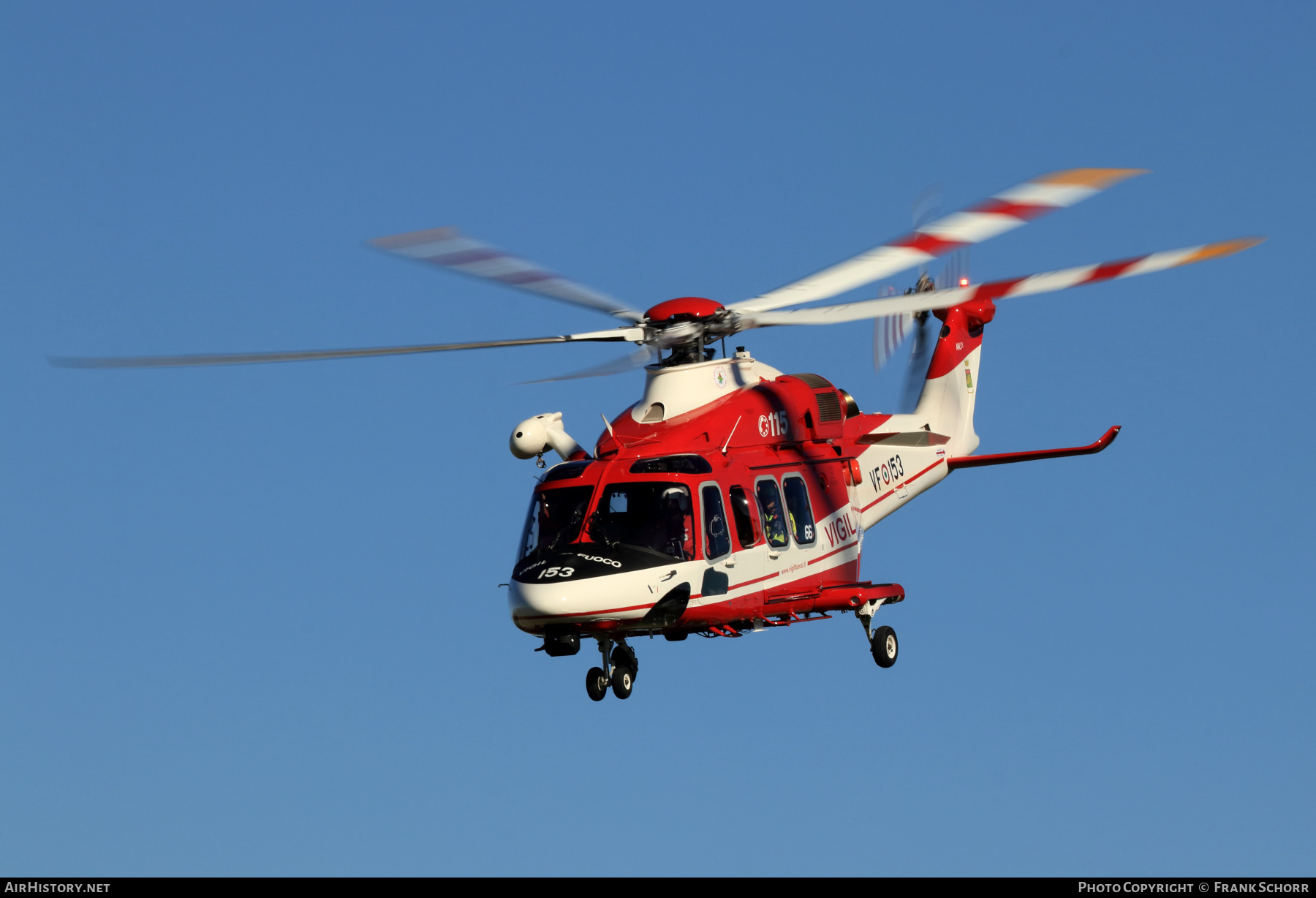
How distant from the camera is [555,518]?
23594 mm

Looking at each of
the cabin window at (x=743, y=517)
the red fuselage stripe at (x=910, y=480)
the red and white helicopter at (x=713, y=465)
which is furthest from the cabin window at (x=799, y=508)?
the red fuselage stripe at (x=910, y=480)

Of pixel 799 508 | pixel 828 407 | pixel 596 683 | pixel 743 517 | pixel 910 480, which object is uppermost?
pixel 828 407

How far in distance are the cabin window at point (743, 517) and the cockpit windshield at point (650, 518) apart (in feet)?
3.84

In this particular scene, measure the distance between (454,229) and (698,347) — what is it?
4963mm

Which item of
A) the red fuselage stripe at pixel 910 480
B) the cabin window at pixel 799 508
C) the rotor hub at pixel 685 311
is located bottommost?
the cabin window at pixel 799 508

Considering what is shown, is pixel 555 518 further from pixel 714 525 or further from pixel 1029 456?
pixel 1029 456

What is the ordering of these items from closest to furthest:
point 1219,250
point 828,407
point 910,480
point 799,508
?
point 1219,250 < point 799,508 < point 828,407 < point 910,480

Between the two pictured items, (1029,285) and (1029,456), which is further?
(1029,456)

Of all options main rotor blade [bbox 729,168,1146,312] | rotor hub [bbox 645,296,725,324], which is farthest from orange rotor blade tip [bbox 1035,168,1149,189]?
rotor hub [bbox 645,296,725,324]

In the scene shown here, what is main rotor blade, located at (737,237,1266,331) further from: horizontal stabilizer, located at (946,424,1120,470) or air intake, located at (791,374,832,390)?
horizontal stabilizer, located at (946,424,1120,470)

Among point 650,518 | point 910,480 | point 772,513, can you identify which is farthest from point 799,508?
point 910,480

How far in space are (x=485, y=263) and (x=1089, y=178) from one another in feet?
28.9

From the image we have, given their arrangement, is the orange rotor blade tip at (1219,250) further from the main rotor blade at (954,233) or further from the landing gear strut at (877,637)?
the landing gear strut at (877,637)

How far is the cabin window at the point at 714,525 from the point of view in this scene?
23.8 metres
